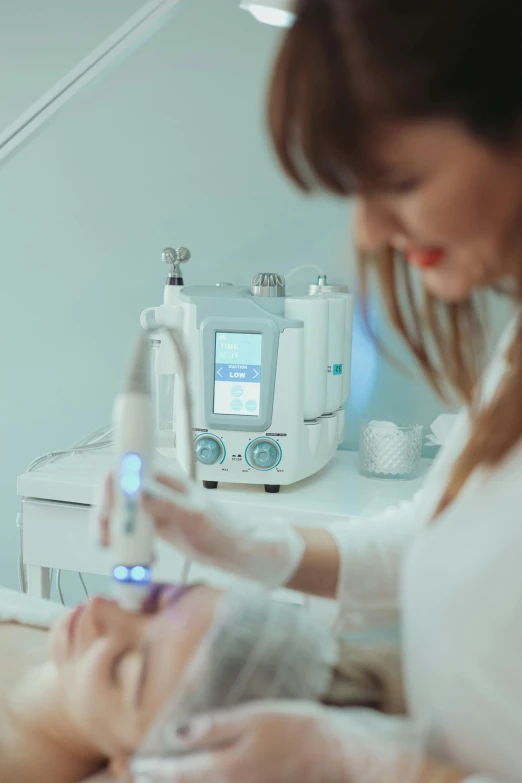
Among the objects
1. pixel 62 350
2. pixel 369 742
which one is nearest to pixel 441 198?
pixel 369 742

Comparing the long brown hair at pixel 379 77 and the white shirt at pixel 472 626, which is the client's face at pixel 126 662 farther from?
the long brown hair at pixel 379 77

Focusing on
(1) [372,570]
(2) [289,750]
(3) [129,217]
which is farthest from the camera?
(3) [129,217]

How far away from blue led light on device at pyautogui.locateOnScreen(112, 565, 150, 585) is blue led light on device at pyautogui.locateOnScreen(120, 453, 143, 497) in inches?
2.7

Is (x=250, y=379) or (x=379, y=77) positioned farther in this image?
(x=250, y=379)

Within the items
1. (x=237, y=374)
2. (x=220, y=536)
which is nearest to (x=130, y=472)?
(x=220, y=536)

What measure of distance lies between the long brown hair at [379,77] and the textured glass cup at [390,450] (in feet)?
3.18

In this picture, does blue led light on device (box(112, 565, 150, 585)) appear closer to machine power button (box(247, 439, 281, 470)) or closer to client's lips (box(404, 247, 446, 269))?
client's lips (box(404, 247, 446, 269))

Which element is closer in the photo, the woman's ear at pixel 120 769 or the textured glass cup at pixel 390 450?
the woman's ear at pixel 120 769

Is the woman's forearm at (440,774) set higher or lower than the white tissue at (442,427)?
lower

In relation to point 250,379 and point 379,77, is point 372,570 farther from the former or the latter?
point 250,379

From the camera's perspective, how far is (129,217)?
6.23 ft

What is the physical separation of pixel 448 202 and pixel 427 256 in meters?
0.07

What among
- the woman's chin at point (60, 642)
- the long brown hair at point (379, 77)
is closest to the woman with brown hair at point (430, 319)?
the long brown hair at point (379, 77)

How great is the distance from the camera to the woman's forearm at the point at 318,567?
843 millimetres
